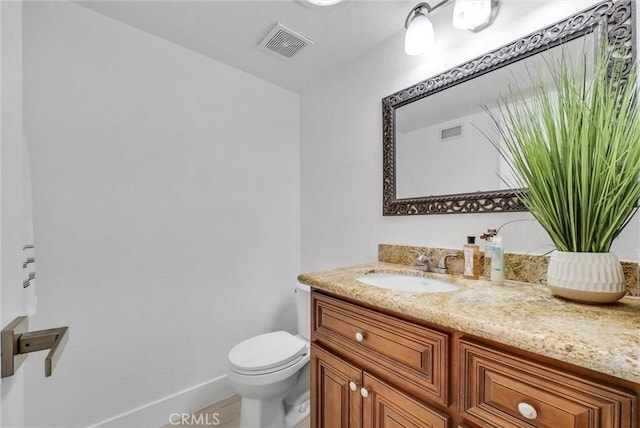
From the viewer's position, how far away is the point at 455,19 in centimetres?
117

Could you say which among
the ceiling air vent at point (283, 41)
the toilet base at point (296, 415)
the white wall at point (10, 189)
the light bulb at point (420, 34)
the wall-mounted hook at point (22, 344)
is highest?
the ceiling air vent at point (283, 41)

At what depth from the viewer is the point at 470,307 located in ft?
2.28

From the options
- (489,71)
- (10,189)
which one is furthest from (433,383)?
(489,71)

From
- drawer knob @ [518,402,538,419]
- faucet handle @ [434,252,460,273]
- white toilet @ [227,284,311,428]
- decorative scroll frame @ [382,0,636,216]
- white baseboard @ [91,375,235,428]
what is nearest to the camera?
drawer knob @ [518,402,538,419]

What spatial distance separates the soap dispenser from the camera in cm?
109

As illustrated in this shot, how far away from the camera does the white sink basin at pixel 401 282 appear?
115 centimetres

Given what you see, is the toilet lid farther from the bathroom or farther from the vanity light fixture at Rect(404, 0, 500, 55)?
the vanity light fixture at Rect(404, 0, 500, 55)

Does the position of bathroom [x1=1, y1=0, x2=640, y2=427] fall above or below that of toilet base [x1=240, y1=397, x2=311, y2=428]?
above

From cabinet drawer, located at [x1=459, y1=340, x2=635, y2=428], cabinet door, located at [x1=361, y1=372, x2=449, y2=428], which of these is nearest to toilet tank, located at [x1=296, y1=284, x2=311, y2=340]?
cabinet door, located at [x1=361, y1=372, x2=449, y2=428]

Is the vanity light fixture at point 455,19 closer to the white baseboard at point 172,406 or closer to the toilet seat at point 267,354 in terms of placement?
the toilet seat at point 267,354

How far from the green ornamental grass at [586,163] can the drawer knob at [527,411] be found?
17.4 inches

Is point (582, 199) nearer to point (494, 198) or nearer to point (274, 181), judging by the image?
point (494, 198)

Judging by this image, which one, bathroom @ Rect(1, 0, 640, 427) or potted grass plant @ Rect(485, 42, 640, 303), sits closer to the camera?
potted grass plant @ Rect(485, 42, 640, 303)

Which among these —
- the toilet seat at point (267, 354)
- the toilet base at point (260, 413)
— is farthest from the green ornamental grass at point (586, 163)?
the toilet base at point (260, 413)
